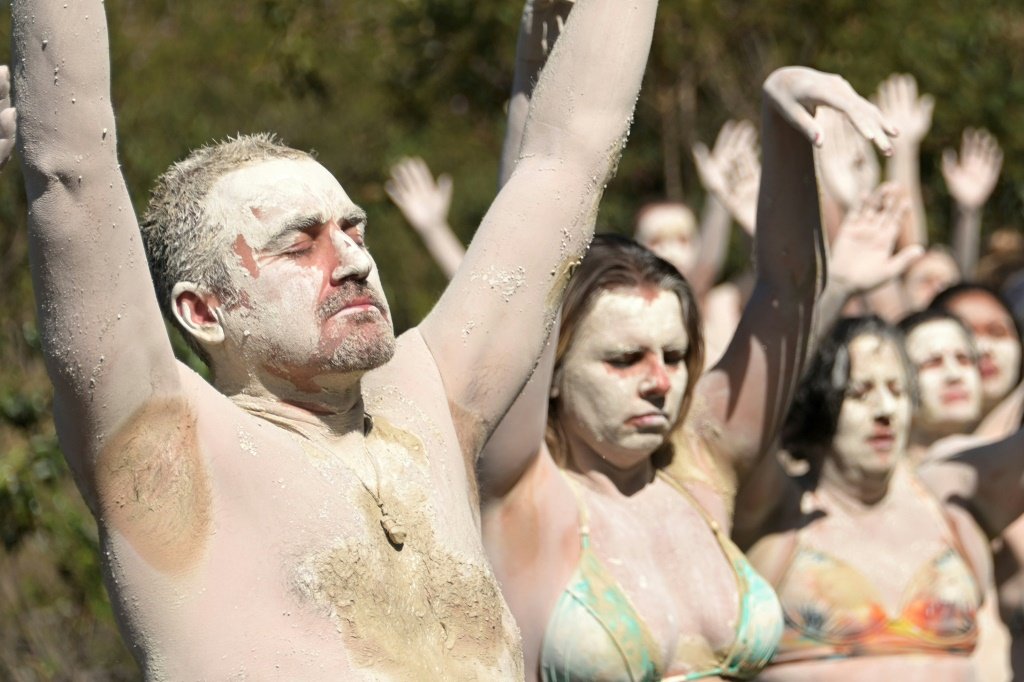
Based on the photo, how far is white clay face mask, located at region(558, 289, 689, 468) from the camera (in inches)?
164

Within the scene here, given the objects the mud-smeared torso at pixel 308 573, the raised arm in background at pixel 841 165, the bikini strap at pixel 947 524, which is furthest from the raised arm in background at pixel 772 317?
the mud-smeared torso at pixel 308 573

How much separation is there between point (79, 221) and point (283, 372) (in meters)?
0.50

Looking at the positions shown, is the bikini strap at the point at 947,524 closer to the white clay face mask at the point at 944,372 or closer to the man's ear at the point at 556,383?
the white clay face mask at the point at 944,372

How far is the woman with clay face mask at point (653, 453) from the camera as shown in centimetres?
394

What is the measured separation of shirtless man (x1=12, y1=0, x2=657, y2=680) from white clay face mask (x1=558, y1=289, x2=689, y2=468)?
83 centimetres

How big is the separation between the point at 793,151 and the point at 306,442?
5.81ft

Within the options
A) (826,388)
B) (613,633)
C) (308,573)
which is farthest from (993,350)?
(308,573)

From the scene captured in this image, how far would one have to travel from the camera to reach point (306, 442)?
2996 millimetres

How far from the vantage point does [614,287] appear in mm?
4266

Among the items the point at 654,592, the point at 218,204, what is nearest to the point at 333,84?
the point at 654,592

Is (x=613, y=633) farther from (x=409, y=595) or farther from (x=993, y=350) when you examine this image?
(x=993, y=350)

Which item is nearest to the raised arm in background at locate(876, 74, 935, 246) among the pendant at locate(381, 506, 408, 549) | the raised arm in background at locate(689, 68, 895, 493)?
the raised arm in background at locate(689, 68, 895, 493)

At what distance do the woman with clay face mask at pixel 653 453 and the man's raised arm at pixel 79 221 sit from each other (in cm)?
126

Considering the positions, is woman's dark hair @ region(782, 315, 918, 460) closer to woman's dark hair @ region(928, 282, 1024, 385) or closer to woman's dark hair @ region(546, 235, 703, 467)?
woman's dark hair @ region(546, 235, 703, 467)
